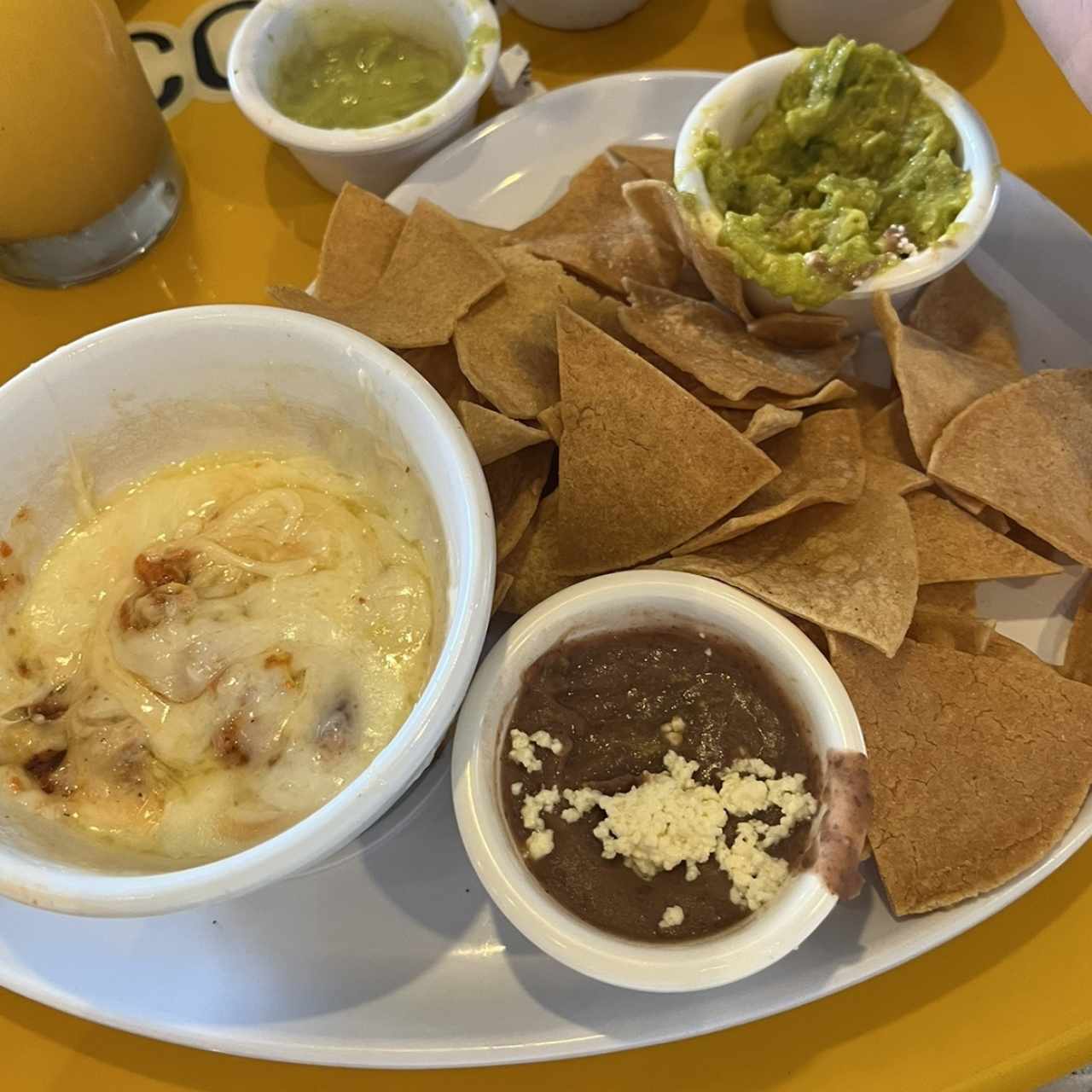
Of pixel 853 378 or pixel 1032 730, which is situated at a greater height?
pixel 853 378

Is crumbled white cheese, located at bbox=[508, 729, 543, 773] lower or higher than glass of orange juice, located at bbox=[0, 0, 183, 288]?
lower

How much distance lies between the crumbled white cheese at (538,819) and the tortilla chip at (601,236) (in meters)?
0.73

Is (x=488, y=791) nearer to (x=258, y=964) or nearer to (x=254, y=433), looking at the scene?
(x=258, y=964)

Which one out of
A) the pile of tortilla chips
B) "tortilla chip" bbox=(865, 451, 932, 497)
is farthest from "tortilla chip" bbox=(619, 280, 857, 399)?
"tortilla chip" bbox=(865, 451, 932, 497)

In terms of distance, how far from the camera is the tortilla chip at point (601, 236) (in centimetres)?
140

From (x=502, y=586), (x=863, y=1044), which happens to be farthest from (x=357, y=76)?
(x=863, y=1044)

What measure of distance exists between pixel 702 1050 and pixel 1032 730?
1.70 ft

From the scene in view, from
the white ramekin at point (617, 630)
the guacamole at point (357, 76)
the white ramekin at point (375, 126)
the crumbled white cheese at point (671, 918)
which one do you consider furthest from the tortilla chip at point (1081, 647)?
the guacamole at point (357, 76)

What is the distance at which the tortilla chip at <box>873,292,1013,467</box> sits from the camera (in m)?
1.24

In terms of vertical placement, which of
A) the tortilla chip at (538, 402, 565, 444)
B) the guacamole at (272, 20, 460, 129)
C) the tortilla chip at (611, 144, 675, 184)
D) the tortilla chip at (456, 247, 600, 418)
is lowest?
the tortilla chip at (538, 402, 565, 444)

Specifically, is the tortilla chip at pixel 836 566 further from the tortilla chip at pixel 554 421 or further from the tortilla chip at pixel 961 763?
the tortilla chip at pixel 554 421

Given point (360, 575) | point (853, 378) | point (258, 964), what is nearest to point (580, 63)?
point (853, 378)

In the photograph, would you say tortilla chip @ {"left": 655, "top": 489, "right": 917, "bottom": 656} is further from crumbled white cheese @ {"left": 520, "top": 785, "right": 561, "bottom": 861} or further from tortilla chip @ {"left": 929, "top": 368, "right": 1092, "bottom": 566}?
crumbled white cheese @ {"left": 520, "top": 785, "right": 561, "bottom": 861}

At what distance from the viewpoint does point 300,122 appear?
1.59 m
